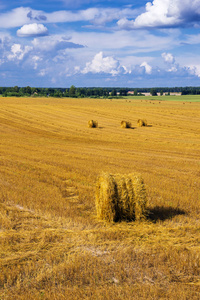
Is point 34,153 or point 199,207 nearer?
point 199,207

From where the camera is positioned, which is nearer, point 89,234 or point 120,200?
point 89,234

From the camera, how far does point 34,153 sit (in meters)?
19.7

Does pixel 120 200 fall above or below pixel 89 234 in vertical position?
above

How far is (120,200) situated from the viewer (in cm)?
878

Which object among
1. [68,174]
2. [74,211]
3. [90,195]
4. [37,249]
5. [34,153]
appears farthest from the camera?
[34,153]

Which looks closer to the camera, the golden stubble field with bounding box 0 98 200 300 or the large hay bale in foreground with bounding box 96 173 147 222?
the golden stubble field with bounding box 0 98 200 300

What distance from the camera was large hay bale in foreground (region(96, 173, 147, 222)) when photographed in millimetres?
8695

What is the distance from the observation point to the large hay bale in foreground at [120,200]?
8.70 meters

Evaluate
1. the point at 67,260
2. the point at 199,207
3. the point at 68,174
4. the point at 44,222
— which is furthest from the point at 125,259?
the point at 68,174

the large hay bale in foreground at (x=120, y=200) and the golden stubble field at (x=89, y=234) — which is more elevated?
the large hay bale in foreground at (x=120, y=200)

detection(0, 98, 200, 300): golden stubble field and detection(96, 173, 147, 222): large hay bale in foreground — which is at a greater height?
detection(96, 173, 147, 222): large hay bale in foreground

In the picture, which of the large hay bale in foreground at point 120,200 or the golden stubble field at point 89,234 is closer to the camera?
the golden stubble field at point 89,234

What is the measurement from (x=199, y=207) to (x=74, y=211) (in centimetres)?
400

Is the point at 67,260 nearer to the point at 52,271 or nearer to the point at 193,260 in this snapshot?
the point at 52,271
